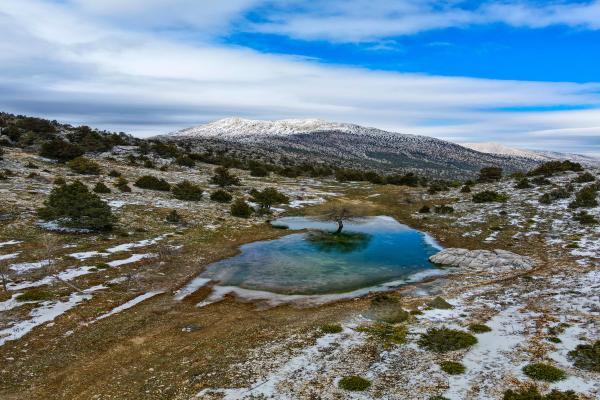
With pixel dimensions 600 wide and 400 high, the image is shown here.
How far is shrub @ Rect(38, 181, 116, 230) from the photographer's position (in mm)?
36812

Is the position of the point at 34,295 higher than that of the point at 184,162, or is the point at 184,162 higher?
the point at 184,162

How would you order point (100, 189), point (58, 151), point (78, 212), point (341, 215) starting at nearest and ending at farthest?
point (78, 212), point (341, 215), point (100, 189), point (58, 151)

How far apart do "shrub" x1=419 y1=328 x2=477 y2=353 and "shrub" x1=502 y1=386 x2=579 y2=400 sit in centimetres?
359

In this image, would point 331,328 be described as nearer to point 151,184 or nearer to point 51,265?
point 51,265

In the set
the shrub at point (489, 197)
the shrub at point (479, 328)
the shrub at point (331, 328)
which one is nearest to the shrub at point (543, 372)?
the shrub at point (479, 328)

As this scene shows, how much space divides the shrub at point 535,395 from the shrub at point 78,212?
35.4 meters

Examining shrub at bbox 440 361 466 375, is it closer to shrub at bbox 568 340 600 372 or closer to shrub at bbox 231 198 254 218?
shrub at bbox 568 340 600 372

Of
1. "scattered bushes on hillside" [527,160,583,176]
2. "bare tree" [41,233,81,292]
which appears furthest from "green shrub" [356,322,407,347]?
"scattered bushes on hillside" [527,160,583,176]

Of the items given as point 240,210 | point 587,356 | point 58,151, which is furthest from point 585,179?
point 58,151

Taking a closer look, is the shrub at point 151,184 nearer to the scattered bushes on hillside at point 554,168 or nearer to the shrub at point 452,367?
the shrub at point 452,367

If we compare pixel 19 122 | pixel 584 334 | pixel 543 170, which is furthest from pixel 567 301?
pixel 19 122

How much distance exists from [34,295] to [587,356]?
27.8 m

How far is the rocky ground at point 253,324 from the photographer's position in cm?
1509

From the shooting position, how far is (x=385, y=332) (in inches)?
767
